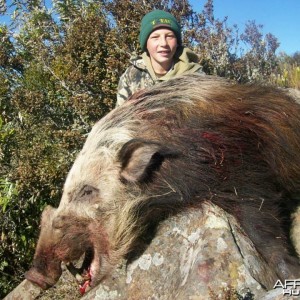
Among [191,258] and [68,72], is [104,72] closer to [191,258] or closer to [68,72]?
[68,72]

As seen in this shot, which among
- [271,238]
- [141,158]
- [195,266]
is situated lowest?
[195,266]

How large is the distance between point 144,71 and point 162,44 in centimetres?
42

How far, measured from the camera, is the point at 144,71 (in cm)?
497

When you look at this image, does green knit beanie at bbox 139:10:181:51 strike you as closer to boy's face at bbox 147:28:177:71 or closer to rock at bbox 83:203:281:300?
boy's face at bbox 147:28:177:71

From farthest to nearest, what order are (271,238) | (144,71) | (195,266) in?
(144,71) → (271,238) → (195,266)

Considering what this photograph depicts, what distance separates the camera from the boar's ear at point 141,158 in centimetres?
338

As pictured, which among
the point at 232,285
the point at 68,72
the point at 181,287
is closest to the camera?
the point at 232,285

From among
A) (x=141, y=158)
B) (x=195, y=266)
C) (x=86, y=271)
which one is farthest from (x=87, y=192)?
(x=195, y=266)

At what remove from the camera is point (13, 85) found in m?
5.62

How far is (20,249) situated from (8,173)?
836 millimetres

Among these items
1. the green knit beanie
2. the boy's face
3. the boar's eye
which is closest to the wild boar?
the boar's eye

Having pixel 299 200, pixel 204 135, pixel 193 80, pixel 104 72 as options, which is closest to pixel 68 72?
pixel 104 72

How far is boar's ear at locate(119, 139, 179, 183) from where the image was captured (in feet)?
11.1

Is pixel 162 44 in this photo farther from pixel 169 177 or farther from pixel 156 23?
pixel 169 177
